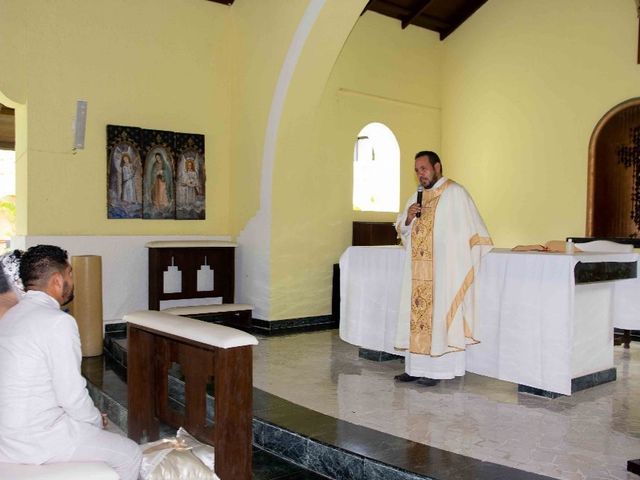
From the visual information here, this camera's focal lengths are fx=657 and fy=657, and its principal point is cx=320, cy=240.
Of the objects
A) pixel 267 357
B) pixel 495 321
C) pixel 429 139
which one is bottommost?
pixel 267 357

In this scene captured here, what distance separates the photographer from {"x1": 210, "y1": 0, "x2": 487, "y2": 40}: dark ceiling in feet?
30.2

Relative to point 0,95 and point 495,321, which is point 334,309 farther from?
point 0,95

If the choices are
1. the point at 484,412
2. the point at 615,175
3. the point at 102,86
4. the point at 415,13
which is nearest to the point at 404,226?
the point at 484,412

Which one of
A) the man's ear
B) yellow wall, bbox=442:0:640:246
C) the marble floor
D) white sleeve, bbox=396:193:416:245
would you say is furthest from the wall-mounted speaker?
yellow wall, bbox=442:0:640:246

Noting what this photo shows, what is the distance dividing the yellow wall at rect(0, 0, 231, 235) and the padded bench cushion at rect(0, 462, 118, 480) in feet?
16.9

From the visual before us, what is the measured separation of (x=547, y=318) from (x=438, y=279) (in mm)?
855

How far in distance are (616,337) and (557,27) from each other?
4.16 m

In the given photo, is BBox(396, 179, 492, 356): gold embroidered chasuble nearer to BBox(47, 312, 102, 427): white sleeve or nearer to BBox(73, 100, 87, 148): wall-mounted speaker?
BBox(47, 312, 102, 427): white sleeve

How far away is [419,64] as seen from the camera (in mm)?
9883

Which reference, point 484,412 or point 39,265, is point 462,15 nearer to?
point 484,412

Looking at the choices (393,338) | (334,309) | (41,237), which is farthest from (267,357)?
(41,237)

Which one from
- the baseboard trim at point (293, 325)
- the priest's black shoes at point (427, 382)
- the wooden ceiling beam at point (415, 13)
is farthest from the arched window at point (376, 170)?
the priest's black shoes at point (427, 382)

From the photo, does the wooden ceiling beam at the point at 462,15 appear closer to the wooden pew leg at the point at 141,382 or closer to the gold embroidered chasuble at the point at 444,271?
the gold embroidered chasuble at the point at 444,271

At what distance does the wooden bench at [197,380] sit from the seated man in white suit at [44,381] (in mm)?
510
